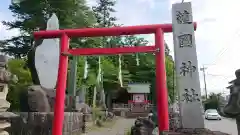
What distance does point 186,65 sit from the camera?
17.5 ft

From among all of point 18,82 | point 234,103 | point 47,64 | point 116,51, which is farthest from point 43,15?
point 234,103

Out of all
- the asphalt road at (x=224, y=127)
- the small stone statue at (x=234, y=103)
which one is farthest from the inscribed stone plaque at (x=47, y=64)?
the asphalt road at (x=224, y=127)

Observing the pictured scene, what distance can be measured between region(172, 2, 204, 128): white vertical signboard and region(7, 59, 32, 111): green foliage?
725cm

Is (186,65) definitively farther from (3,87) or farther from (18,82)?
(18,82)

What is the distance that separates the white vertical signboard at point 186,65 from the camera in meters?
4.91

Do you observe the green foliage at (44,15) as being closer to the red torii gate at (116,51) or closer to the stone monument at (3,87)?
the red torii gate at (116,51)

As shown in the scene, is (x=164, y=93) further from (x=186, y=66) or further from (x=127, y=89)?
(x=127, y=89)

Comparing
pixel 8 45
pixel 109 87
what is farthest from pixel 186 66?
pixel 109 87

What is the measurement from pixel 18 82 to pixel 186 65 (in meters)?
11.0

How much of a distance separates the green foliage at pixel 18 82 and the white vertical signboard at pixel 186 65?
725 centimetres

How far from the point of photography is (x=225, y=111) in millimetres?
3100

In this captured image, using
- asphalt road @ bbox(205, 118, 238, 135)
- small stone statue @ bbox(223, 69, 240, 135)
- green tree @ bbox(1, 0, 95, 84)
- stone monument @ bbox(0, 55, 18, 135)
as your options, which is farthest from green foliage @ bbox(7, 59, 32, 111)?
asphalt road @ bbox(205, 118, 238, 135)

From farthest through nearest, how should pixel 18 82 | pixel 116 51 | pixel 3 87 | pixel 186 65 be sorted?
pixel 18 82, pixel 116 51, pixel 186 65, pixel 3 87

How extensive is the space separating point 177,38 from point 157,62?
1.89 meters
